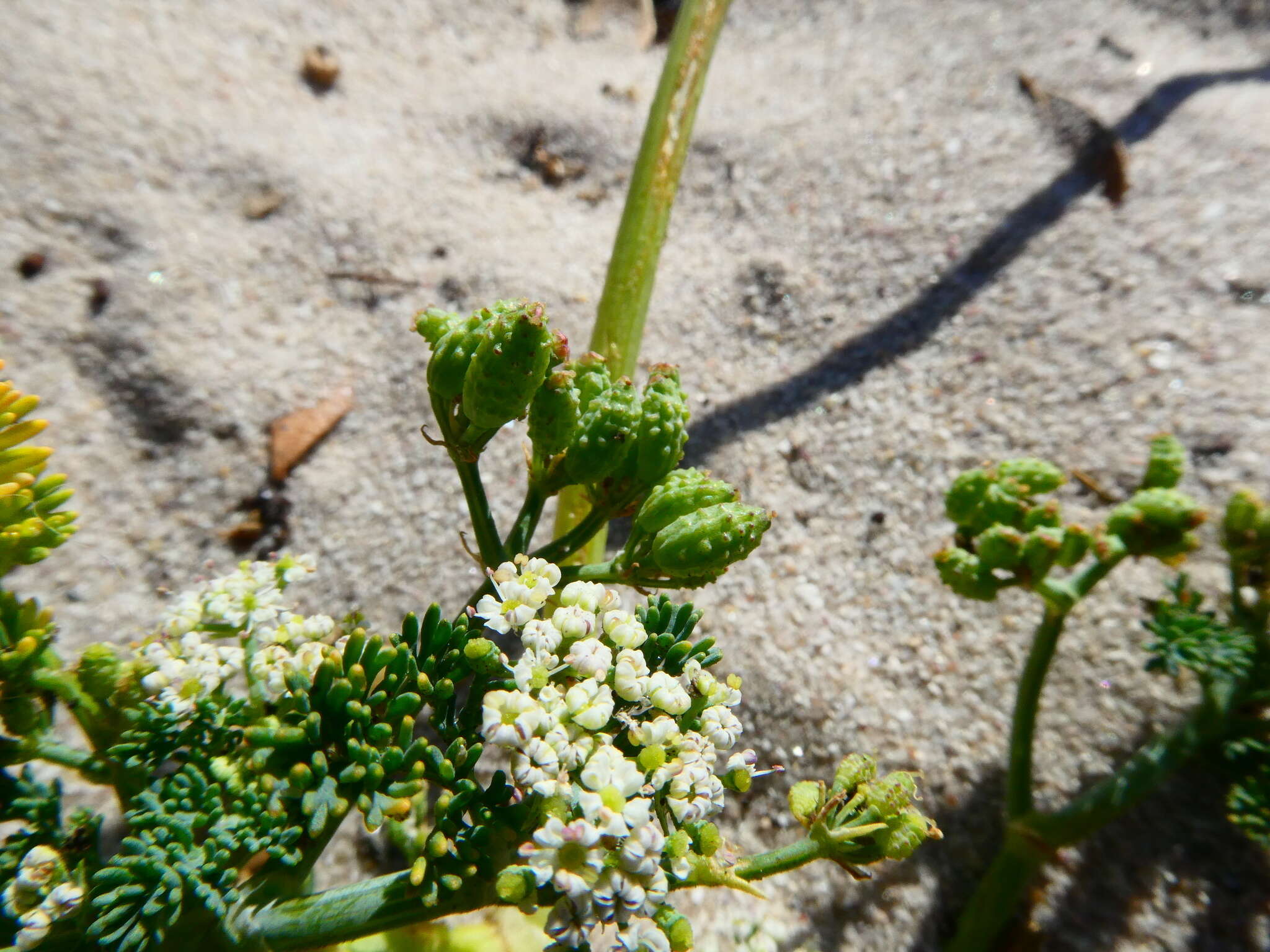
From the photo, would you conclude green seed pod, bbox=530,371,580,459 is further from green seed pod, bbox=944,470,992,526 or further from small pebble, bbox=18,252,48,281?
small pebble, bbox=18,252,48,281

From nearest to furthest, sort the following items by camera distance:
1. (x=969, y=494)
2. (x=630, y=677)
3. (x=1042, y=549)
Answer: (x=630, y=677) → (x=1042, y=549) → (x=969, y=494)

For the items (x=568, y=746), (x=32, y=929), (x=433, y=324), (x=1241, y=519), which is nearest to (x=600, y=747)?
(x=568, y=746)

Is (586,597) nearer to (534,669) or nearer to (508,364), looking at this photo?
(534,669)

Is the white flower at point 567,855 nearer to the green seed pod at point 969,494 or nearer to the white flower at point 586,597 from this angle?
the white flower at point 586,597

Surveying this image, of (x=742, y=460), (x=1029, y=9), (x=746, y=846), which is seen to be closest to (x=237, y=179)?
(x=742, y=460)

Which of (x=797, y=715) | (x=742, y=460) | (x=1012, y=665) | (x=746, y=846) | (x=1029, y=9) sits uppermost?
(x=1029, y=9)

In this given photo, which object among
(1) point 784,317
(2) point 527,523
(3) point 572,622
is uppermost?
(1) point 784,317

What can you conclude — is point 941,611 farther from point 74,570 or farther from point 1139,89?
point 74,570
